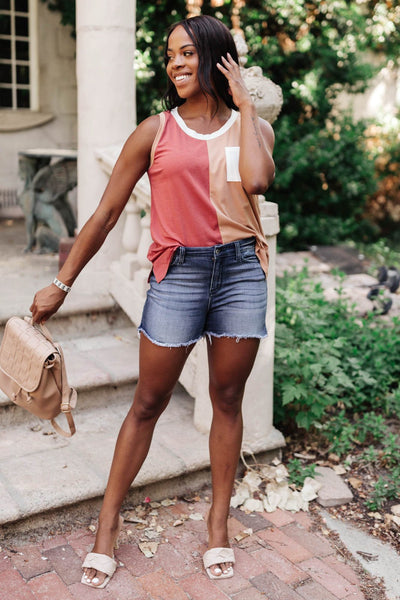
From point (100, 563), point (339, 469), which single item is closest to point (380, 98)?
point (339, 469)

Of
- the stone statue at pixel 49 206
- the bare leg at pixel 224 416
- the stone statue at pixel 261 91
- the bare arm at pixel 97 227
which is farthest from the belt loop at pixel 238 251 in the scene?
the stone statue at pixel 49 206

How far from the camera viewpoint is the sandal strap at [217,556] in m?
2.71

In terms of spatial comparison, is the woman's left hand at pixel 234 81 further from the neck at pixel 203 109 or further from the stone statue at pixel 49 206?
the stone statue at pixel 49 206

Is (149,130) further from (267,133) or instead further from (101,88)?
(101,88)

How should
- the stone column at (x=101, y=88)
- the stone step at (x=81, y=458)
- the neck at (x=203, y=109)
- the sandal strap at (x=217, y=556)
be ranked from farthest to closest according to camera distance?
the stone column at (x=101, y=88)
the stone step at (x=81, y=458)
the sandal strap at (x=217, y=556)
the neck at (x=203, y=109)

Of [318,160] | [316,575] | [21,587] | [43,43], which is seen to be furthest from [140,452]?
[43,43]

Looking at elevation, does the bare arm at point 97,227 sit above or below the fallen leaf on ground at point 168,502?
above

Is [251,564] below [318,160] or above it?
below

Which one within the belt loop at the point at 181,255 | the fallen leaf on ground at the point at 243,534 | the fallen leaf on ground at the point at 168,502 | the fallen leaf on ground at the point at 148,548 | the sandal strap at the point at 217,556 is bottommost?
the fallen leaf on ground at the point at 168,502

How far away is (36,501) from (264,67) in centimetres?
607

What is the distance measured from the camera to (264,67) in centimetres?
767

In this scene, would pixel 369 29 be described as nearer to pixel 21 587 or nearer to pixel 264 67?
pixel 264 67

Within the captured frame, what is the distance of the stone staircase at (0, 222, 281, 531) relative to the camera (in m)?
2.95

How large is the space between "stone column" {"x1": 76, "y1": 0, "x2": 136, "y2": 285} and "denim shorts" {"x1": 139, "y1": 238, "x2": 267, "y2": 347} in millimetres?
2107
